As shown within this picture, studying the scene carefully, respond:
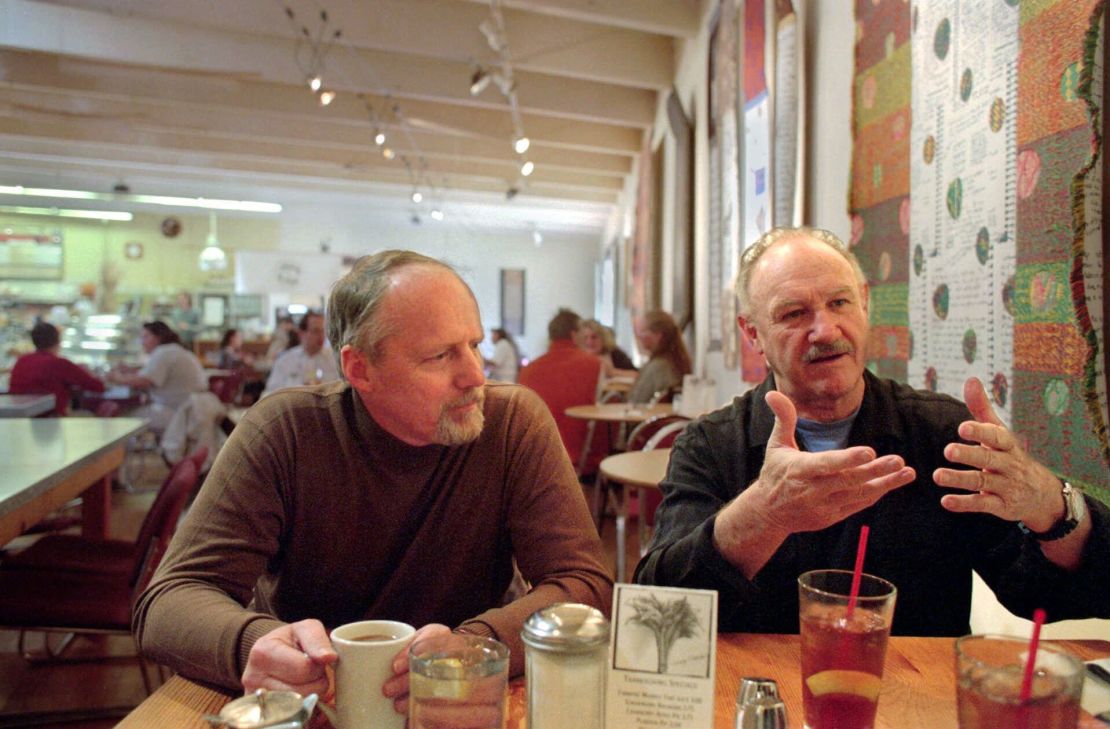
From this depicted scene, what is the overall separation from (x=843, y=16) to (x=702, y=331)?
3374mm

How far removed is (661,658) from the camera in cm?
84

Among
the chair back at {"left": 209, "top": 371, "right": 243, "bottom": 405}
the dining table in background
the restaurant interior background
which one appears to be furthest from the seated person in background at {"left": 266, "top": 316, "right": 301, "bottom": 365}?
the dining table in background

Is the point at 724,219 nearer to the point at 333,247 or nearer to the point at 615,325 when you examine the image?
the point at 615,325

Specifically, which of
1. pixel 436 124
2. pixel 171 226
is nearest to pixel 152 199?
pixel 171 226

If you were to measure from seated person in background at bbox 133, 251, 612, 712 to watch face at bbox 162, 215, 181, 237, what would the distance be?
15.3 metres

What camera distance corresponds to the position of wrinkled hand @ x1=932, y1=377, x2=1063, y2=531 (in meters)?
1.12

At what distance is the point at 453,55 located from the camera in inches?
260

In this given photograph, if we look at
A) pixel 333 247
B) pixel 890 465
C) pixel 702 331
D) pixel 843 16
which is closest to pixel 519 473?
pixel 890 465

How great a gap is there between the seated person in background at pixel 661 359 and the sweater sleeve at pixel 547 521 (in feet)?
13.6

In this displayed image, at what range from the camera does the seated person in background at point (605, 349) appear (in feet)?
28.0

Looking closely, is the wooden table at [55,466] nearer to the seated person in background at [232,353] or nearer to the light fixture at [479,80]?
the light fixture at [479,80]

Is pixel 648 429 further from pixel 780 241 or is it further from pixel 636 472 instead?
pixel 780 241

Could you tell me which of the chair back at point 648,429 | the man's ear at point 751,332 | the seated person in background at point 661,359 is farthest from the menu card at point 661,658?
the seated person in background at point 661,359

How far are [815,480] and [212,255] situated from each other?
1448 centimetres
